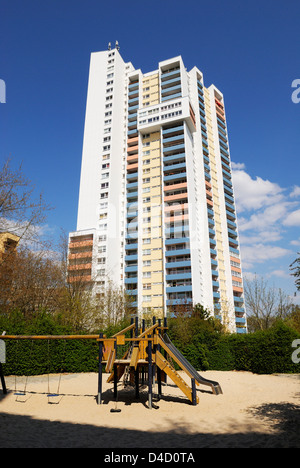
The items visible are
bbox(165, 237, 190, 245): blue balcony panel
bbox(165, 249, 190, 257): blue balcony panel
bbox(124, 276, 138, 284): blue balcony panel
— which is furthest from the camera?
bbox(124, 276, 138, 284): blue balcony panel

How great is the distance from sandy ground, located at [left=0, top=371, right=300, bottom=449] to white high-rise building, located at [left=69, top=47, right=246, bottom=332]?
34.2m

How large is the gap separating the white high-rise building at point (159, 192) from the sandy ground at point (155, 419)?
34.2 metres

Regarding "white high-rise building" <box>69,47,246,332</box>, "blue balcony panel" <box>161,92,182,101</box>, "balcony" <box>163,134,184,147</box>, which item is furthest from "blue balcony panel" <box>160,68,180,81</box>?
"balcony" <box>163,134,184,147</box>

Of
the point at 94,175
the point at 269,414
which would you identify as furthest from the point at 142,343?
the point at 94,175

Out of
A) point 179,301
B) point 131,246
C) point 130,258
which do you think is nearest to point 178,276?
point 179,301

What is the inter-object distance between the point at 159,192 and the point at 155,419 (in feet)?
161

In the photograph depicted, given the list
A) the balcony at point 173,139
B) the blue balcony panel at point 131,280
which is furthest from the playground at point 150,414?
the balcony at point 173,139

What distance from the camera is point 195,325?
2094 cm

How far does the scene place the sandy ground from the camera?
219 inches

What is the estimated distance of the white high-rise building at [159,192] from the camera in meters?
50.2

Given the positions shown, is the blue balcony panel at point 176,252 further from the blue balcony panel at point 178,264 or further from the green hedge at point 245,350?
the green hedge at point 245,350

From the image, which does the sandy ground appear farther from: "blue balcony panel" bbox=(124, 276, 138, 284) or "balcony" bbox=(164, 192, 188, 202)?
"balcony" bbox=(164, 192, 188, 202)

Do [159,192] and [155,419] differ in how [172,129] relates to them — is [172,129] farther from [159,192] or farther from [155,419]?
[155,419]

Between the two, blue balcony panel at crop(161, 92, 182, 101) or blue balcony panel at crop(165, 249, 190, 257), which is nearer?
blue balcony panel at crop(165, 249, 190, 257)
